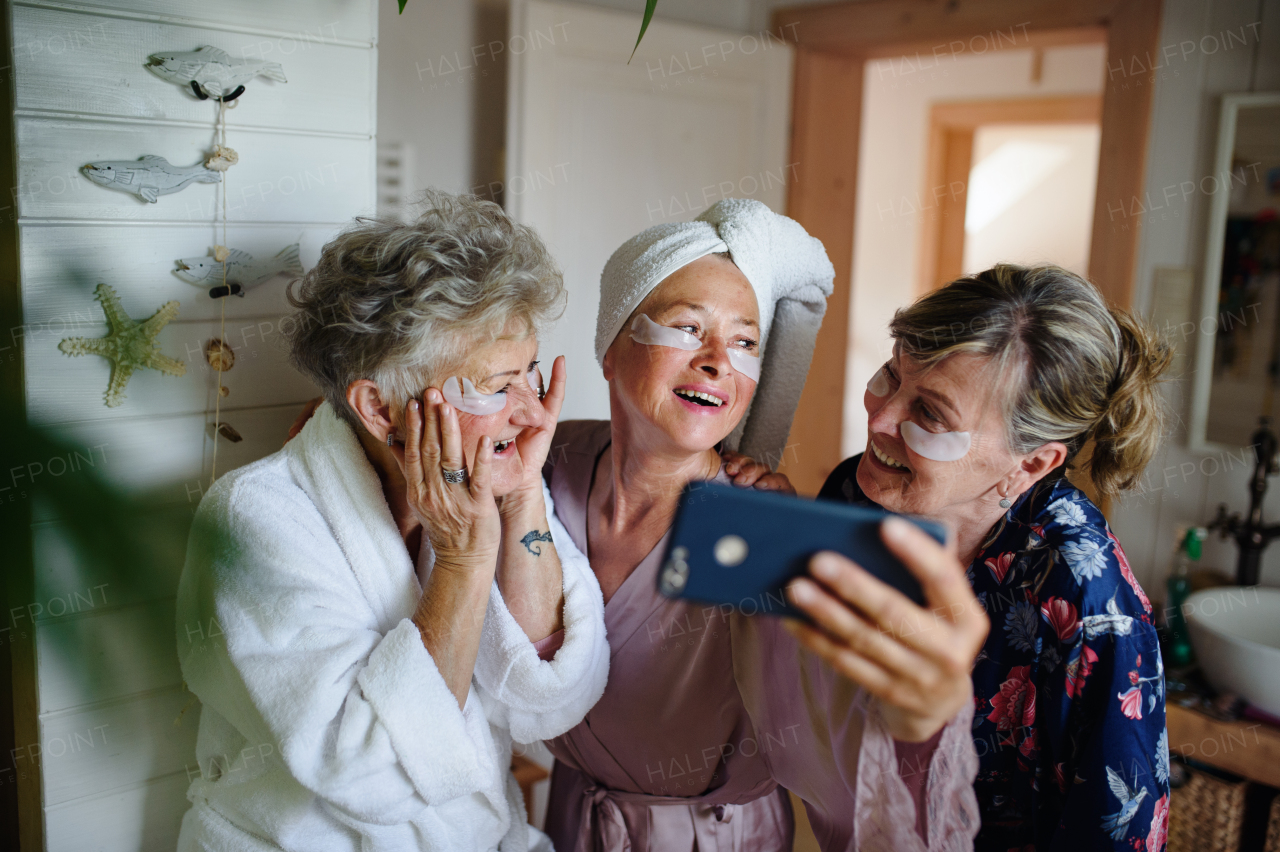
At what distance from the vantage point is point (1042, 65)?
13.8 ft

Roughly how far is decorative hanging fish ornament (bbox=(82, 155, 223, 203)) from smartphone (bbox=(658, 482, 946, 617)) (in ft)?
2.84

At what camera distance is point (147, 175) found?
1146mm

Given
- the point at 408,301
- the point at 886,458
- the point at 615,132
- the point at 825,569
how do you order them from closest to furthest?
the point at 825,569, the point at 408,301, the point at 886,458, the point at 615,132

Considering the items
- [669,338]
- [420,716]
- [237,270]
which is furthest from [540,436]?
[237,270]

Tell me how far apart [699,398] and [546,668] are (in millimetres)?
406

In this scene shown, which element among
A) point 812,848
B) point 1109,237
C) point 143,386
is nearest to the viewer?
point 143,386

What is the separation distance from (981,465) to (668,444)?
16.0 inches

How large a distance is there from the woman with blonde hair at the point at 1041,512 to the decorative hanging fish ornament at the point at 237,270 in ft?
2.80

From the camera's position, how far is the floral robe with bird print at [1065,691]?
964mm

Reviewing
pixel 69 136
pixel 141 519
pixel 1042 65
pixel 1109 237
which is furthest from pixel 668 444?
pixel 1042 65

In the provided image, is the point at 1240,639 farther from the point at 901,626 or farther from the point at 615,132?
the point at 615,132

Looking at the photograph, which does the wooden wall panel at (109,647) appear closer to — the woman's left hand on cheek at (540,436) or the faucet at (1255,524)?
the woman's left hand on cheek at (540,436)

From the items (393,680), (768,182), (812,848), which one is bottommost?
(812,848)

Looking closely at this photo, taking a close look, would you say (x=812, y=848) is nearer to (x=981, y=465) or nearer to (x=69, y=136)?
(x=981, y=465)
